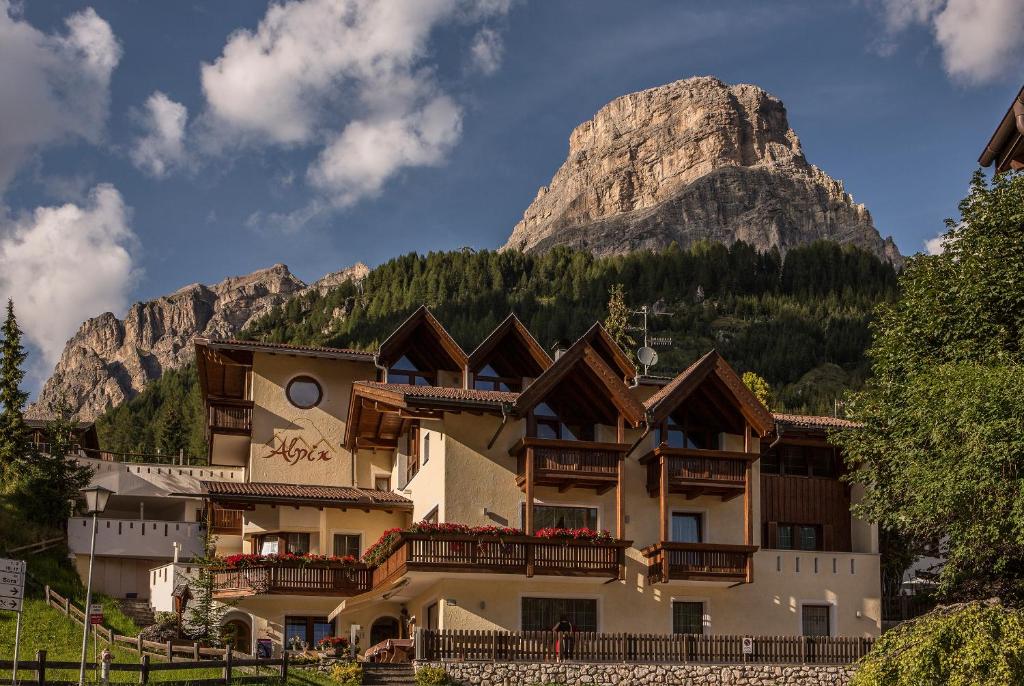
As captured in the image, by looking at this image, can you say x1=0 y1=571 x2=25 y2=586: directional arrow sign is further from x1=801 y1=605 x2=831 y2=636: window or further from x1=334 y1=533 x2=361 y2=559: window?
x1=801 y1=605 x2=831 y2=636: window

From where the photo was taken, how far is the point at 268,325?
16738cm

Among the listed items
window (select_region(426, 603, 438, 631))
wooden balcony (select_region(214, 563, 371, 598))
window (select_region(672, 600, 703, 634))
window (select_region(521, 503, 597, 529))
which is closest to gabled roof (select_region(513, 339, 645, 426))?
window (select_region(521, 503, 597, 529))

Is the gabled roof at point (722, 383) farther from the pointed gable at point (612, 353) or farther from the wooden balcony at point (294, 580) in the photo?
the wooden balcony at point (294, 580)

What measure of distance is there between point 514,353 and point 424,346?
3107 mm

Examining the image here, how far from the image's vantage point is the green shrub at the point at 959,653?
25500 millimetres

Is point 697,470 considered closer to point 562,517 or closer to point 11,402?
point 562,517

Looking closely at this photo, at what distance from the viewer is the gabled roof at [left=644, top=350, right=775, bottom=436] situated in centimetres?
3556

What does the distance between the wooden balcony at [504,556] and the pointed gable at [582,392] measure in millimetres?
3683

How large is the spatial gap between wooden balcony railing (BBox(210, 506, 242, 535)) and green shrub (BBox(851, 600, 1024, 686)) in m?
21.0

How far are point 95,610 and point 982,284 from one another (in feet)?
82.3

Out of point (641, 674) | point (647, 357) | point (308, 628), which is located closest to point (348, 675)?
point (641, 674)

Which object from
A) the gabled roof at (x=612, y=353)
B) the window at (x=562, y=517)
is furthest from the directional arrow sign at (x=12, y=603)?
the gabled roof at (x=612, y=353)

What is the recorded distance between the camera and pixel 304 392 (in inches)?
1735

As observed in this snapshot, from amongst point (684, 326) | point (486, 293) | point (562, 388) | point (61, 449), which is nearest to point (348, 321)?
point (486, 293)
